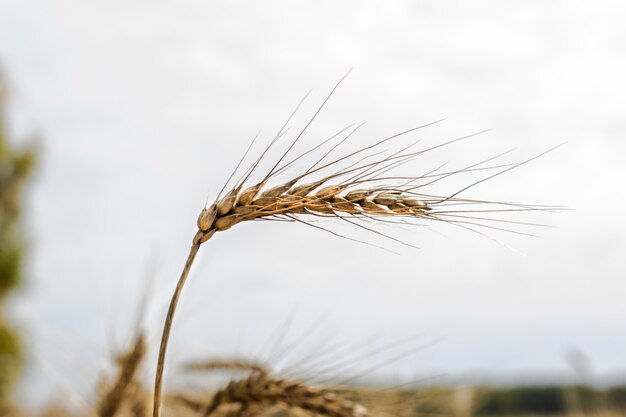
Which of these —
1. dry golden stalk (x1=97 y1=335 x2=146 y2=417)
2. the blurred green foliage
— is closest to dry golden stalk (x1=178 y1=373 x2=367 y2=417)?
dry golden stalk (x1=97 y1=335 x2=146 y2=417)

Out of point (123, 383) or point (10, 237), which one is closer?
point (123, 383)

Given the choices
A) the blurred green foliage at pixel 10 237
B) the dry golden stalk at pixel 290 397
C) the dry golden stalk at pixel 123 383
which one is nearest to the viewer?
the dry golden stalk at pixel 290 397

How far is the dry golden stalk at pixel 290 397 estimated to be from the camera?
178cm

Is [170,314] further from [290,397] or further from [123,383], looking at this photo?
[123,383]

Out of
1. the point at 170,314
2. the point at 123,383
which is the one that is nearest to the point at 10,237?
the point at 123,383

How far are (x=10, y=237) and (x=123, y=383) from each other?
15.6 meters

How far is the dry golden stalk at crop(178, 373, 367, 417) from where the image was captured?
5.83 feet

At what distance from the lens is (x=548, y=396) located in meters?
15.3

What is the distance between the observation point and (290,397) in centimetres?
178

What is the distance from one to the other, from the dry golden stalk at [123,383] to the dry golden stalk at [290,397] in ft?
1.14

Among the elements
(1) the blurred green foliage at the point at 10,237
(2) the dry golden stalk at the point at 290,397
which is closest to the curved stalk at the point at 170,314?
(2) the dry golden stalk at the point at 290,397

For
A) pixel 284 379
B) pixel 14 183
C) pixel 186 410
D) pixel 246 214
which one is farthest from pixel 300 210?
pixel 14 183

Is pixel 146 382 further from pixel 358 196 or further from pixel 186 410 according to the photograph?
pixel 358 196

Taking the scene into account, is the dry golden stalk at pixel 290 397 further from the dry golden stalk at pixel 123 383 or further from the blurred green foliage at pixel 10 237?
the blurred green foliage at pixel 10 237
